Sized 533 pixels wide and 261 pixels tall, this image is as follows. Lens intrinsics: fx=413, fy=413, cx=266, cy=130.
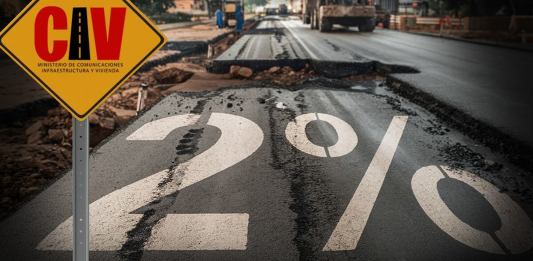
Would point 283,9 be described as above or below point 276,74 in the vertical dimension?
above

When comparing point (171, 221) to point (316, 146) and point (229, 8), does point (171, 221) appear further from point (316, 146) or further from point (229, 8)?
point (229, 8)

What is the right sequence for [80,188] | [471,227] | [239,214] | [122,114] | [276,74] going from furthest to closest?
1. [276,74]
2. [122,114]
3. [239,214]
4. [471,227]
5. [80,188]

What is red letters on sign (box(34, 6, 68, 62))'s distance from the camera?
2265 mm

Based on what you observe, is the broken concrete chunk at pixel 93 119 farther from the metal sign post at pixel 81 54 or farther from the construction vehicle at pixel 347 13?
the construction vehicle at pixel 347 13

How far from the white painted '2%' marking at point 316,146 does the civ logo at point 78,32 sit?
112 inches

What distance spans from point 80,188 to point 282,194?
1905 millimetres

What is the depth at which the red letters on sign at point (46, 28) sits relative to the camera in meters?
2.27

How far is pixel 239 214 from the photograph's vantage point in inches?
134

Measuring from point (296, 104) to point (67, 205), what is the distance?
12.9 ft

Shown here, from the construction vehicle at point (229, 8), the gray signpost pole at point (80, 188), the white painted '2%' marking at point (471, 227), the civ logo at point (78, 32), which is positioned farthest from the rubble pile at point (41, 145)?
the construction vehicle at point (229, 8)

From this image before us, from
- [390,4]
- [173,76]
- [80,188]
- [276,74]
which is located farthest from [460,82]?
[390,4]

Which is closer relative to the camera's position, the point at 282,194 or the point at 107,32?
the point at 107,32

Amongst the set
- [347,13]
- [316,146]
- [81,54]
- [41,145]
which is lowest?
[41,145]

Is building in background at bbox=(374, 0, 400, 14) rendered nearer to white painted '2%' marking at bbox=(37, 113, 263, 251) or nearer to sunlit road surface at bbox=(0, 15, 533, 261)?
sunlit road surface at bbox=(0, 15, 533, 261)
